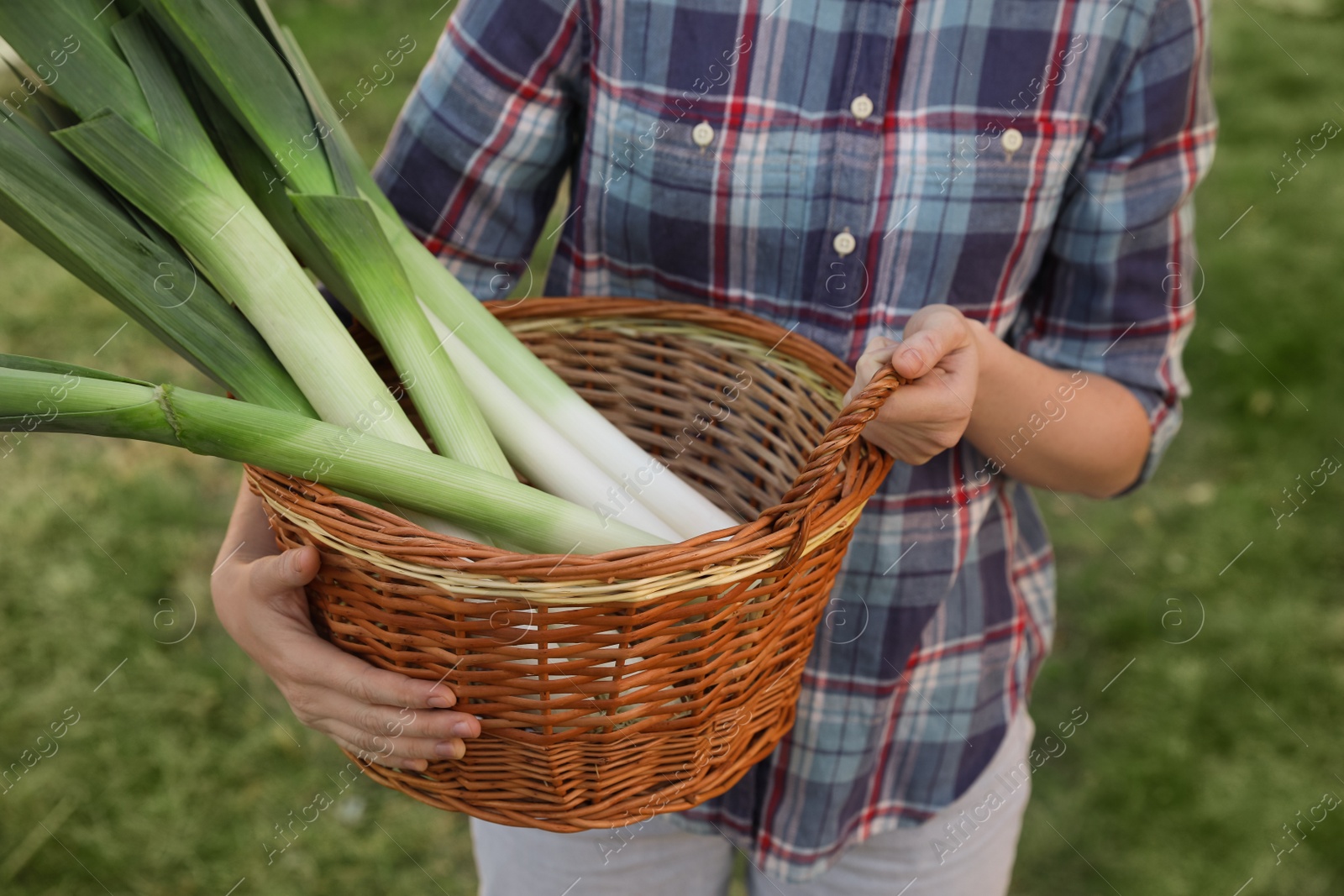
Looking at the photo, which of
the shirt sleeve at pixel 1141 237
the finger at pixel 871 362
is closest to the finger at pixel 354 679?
the finger at pixel 871 362

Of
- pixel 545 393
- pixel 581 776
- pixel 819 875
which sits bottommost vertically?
pixel 819 875

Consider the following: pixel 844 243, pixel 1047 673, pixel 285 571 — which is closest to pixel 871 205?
pixel 844 243

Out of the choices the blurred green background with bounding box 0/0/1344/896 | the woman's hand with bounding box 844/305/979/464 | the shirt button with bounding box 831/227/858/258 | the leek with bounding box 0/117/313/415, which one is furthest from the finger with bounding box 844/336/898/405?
the blurred green background with bounding box 0/0/1344/896

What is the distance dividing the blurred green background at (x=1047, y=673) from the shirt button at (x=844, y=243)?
3.77ft

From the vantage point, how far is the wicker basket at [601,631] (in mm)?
637

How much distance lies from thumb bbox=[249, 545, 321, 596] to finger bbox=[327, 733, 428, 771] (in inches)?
4.5

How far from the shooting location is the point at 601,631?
0.67 meters

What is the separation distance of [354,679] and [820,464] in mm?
344

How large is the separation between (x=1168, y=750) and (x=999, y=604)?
2.82ft

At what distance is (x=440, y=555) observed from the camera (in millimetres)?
628

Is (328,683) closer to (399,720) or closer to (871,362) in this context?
(399,720)

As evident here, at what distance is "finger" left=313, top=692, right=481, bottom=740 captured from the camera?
0.69 meters

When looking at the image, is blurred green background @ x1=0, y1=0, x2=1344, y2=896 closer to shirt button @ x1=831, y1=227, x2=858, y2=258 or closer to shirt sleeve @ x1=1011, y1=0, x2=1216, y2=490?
shirt sleeve @ x1=1011, y1=0, x2=1216, y2=490

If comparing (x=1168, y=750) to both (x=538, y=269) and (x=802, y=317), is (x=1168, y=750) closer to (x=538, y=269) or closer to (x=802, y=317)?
(x=802, y=317)
